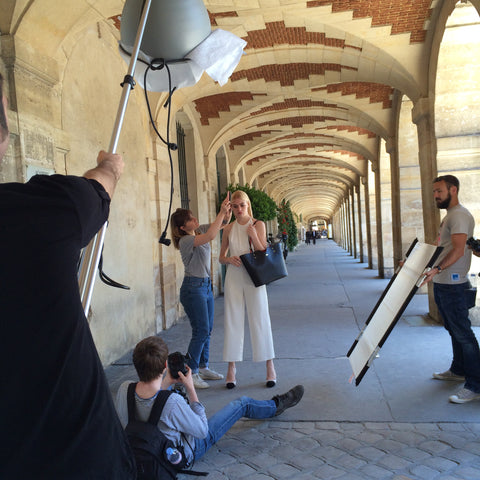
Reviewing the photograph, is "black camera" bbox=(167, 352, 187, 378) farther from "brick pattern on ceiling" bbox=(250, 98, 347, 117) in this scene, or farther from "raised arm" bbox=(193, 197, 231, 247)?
"brick pattern on ceiling" bbox=(250, 98, 347, 117)

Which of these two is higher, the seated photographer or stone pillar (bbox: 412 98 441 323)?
stone pillar (bbox: 412 98 441 323)

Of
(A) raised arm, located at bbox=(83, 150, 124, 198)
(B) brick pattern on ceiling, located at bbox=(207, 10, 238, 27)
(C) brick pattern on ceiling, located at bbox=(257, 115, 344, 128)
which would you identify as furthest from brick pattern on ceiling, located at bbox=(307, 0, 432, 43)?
(C) brick pattern on ceiling, located at bbox=(257, 115, 344, 128)

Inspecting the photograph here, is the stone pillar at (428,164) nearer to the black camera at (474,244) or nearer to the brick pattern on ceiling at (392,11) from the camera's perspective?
the brick pattern on ceiling at (392,11)

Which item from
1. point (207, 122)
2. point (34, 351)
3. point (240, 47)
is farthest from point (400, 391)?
point (207, 122)

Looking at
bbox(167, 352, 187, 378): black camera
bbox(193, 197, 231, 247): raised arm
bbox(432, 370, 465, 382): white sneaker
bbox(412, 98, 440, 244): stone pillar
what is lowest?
bbox(432, 370, 465, 382): white sneaker

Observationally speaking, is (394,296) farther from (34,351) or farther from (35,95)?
(35,95)

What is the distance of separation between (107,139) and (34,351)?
15.1ft

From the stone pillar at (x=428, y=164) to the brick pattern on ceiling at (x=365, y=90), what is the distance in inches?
99.8

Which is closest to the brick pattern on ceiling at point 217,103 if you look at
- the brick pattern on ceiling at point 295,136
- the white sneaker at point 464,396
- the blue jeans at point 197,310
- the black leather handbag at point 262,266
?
the brick pattern on ceiling at point 295,136

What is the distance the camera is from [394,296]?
3223 mm

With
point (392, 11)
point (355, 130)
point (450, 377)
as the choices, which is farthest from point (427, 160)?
point (355, 130)

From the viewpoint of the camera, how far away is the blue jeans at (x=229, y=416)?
8.18 feet

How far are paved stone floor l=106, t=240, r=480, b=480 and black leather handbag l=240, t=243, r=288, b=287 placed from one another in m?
0.97

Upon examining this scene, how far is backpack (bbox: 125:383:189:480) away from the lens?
6.44ft
